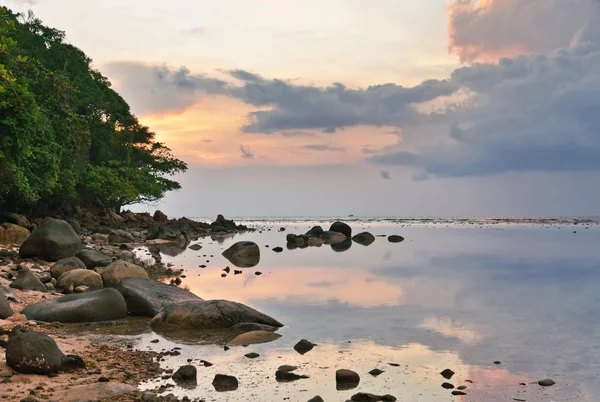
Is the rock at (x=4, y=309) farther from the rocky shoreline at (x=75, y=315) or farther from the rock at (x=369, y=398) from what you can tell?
the rock at (x=369, y=398)

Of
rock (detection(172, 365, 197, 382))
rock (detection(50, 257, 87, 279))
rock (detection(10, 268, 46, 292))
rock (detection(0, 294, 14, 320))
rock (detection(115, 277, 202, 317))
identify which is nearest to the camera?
rock (detection(172, 365, 197, 382))

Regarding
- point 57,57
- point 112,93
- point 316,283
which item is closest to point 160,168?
point 112,93

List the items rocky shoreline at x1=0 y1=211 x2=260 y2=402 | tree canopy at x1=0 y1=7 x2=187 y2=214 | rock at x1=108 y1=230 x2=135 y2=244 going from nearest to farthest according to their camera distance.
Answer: rocky shoreline at x1=0 y1=211 x2=260 y2=402, tree canopy at x1=0 y1=7 x2=187 y2=214, rock at x1=108 y1=230 x2=135 y2=244

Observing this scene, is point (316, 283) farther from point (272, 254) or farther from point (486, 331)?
point (272, 254)

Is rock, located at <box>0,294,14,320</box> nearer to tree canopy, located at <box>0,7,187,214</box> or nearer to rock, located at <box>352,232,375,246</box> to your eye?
tree canopy, located at <box>0,7,187,214</box>

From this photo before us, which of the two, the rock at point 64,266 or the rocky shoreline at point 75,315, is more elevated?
the rock at point 64,266

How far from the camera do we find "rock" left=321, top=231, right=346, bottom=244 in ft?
153

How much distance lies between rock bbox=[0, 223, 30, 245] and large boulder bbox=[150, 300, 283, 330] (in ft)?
51.9

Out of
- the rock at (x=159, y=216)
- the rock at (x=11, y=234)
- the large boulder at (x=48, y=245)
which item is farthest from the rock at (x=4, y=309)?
the rock at (x=159, y=216)

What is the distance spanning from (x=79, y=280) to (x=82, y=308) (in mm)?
3532

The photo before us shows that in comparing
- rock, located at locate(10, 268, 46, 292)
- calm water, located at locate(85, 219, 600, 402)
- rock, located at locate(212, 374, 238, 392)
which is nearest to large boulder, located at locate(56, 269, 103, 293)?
rock, located at locate(10, 268, 46, 292)

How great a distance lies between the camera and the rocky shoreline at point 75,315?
24.0 feet

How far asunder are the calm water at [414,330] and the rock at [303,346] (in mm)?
169

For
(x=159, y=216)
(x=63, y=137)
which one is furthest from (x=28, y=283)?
(x=159, y=216)
